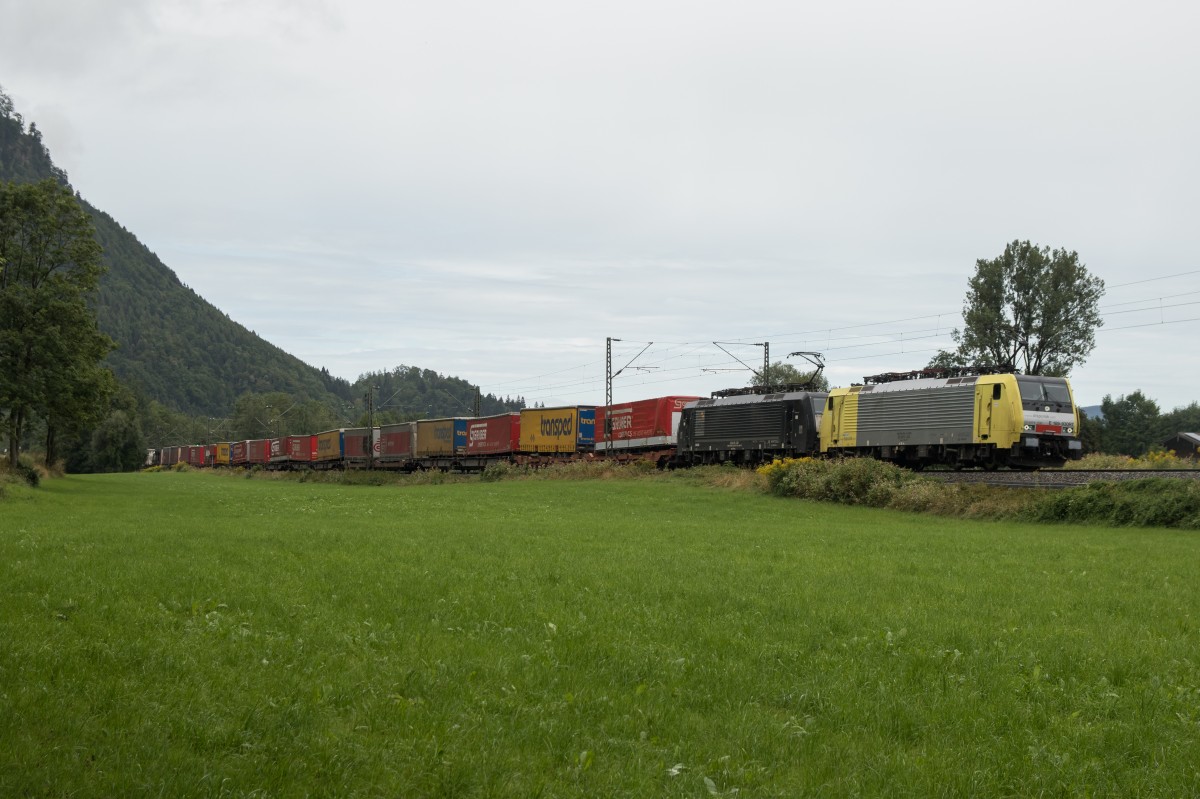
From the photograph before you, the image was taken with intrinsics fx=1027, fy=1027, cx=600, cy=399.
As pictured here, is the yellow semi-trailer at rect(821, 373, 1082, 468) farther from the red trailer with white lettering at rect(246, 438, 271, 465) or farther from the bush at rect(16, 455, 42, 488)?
the red trailer with white lettering at rect(246, 438, 271, 465)

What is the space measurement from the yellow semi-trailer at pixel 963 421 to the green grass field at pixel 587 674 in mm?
16169

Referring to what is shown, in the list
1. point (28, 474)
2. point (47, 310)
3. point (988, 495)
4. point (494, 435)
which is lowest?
point (988, 495)

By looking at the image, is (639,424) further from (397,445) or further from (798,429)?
(397,445)

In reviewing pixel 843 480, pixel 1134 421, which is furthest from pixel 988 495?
pixel 1134 421

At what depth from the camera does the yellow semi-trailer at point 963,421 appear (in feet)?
107

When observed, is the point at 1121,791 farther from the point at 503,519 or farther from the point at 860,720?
the point at 503,519

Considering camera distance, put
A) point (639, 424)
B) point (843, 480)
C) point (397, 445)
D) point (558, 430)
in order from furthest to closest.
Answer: point (397, 445) → point (558, 430) → point (639, 424) → point (843, 480)

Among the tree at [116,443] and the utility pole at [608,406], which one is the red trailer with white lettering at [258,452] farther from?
the utility pole at [608,406]

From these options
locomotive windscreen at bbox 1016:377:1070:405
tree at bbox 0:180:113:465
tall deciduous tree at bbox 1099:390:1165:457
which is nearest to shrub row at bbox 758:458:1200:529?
locomotive windscreen at bbox 1016:377:1070:405

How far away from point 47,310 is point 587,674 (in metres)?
40.9

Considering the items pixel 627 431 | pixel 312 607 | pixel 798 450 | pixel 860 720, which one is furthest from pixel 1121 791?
pixel 627 431

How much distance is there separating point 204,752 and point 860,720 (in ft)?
15.0

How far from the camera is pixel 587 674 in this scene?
8586mm

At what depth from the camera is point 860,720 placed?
7.64 m
